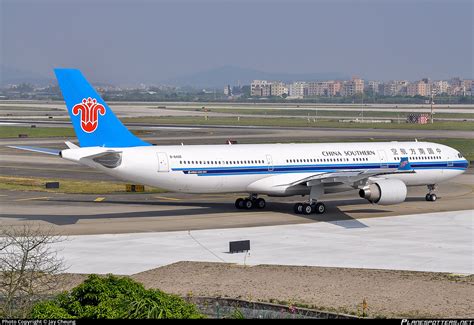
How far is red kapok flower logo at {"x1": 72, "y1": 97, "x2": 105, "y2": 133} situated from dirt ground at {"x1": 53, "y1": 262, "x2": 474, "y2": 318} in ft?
48.8

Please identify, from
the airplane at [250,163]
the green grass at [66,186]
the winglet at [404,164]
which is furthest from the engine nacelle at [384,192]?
the green grass at [66,186]

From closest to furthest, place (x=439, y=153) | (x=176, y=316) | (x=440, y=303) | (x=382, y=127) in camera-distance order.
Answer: (x=176, y=316) → (x=440, y=303) → (x=439, y=153) → (x=382, y=127)

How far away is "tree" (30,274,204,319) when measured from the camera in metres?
22.4

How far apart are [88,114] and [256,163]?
12.1 m

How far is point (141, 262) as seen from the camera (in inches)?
1622

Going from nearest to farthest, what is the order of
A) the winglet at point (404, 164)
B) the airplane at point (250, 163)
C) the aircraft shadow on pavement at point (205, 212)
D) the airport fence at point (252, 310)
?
the airport fence at point (252, 310)
the airplane at point (250, 163)
the aircraft shadow on pavement at point (205, 212)
the winglet at point (404, 164)

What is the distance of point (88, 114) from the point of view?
52.3m

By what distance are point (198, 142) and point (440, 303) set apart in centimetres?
8705

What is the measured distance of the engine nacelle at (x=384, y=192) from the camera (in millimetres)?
53438

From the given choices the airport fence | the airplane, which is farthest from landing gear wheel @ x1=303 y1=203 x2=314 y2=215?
the airport fence

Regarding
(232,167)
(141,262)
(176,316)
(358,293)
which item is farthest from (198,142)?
(176,316)

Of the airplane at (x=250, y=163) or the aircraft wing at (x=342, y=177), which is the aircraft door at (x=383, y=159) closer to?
the airplane at (x=250, y=163)

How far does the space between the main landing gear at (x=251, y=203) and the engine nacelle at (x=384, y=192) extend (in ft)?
28.2

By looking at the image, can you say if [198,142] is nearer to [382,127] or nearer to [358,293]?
[382,127]
